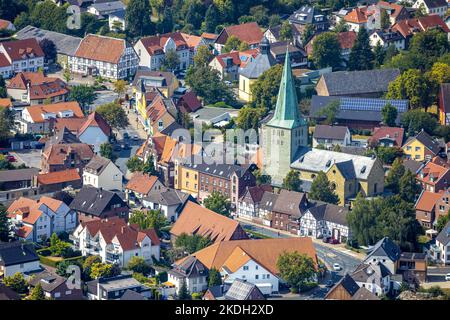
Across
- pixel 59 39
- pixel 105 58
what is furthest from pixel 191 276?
pixel 59 39

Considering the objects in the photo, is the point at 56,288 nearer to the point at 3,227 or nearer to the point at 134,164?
the point at 3,227

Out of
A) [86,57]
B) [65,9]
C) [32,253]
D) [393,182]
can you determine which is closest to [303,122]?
[393,182]

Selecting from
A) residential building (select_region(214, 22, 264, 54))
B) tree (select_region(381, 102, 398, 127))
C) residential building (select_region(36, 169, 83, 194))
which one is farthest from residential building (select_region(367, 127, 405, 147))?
residential building (select_region(214, 22, 264, 54))

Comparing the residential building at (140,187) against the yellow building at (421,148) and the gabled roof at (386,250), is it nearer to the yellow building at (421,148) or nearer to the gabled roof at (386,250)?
the gabled roof at (386,250)

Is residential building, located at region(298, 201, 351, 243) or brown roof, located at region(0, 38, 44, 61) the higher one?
brown roof, located at region(0, 38, 44, 61)

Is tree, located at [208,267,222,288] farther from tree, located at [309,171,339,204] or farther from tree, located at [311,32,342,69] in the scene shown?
tree, located at [311,32,342,69]

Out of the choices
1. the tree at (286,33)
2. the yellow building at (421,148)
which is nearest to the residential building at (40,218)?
the yellow building at (421,148)
